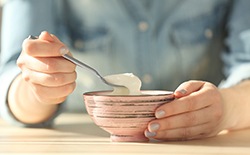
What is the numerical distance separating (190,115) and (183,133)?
32mm

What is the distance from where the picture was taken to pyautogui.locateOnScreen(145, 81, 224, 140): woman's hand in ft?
3.23

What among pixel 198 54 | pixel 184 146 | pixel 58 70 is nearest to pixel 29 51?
pixel 58 70

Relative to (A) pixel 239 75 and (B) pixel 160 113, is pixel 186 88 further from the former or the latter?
(A) pixel 239 75

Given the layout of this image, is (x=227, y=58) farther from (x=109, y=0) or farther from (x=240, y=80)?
(x=109, y=0)

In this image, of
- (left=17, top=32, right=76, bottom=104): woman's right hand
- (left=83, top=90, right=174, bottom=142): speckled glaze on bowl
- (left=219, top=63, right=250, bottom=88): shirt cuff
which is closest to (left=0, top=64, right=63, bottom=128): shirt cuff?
(left=17, top=32, right=76, bottom=104): woman's right hand

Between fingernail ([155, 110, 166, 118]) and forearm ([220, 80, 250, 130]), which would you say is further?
forearm ([220, 80, 250, 130])

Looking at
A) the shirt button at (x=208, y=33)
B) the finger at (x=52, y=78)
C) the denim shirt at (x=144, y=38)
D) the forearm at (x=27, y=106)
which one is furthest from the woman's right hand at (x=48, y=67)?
the shirt button at (x=208, y=33)

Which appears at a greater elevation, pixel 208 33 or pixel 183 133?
pixel 208 33

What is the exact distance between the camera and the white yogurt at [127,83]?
3.33ft

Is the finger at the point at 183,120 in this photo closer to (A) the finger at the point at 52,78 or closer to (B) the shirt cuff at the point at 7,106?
(A) the finger at the point at 52,78

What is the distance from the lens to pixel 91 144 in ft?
3.25

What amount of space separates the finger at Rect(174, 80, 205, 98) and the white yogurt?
0.22 ft

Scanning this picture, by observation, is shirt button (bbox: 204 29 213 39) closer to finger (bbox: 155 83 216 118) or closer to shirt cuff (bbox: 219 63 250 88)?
shirt cuff (bbox: 219 63 250 88)

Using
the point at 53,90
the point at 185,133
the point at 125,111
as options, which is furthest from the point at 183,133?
the point at 53,90
